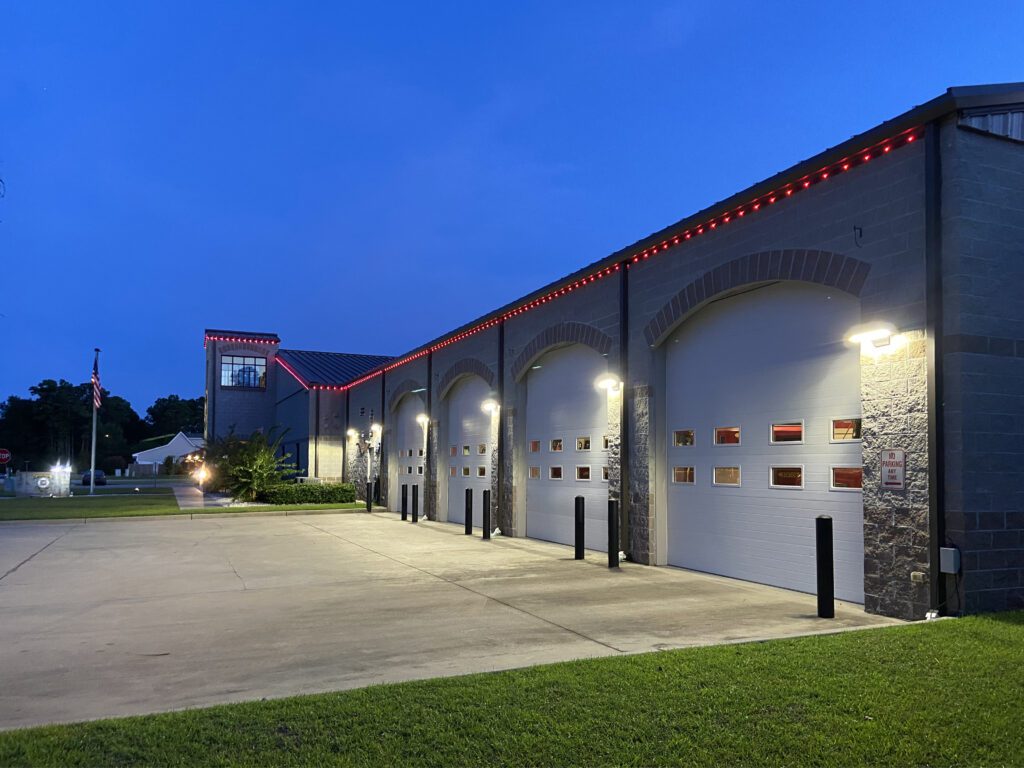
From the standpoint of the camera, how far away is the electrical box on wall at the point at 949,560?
26.9 feet

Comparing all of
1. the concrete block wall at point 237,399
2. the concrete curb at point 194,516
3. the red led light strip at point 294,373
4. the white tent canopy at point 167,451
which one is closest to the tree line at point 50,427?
the white tent canopy at point 167,451

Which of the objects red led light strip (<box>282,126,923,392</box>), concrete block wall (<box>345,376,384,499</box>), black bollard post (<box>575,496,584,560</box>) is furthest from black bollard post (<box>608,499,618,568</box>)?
concrete block wall (<box>345,376,384,499</box>)

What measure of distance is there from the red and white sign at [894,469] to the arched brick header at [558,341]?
6.84 meters

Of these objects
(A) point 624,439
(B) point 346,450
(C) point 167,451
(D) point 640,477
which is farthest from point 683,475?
(C) point 167,451

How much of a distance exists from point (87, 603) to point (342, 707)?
664cm

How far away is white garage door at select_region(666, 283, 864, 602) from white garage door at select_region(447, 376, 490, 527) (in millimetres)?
9215

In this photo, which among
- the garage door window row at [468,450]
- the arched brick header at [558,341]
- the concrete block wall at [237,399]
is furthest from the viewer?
the concrete block wall at [237,399]

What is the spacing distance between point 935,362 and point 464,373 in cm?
1562

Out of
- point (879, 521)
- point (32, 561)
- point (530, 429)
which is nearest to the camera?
point (879, 521)

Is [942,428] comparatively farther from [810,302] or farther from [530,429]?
[530,429]

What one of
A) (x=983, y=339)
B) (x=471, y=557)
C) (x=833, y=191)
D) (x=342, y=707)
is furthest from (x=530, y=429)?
(x=342, y=707)

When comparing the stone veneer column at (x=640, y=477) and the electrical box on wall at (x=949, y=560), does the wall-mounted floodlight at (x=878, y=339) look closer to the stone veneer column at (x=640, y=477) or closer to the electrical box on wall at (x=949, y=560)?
the electrical box on wall at (x=949, y=560)

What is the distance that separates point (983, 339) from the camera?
8.59m

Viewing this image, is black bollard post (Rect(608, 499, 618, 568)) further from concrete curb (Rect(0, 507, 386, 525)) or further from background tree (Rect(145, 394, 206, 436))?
background tree (Rect(145, 394, 206, 436))
